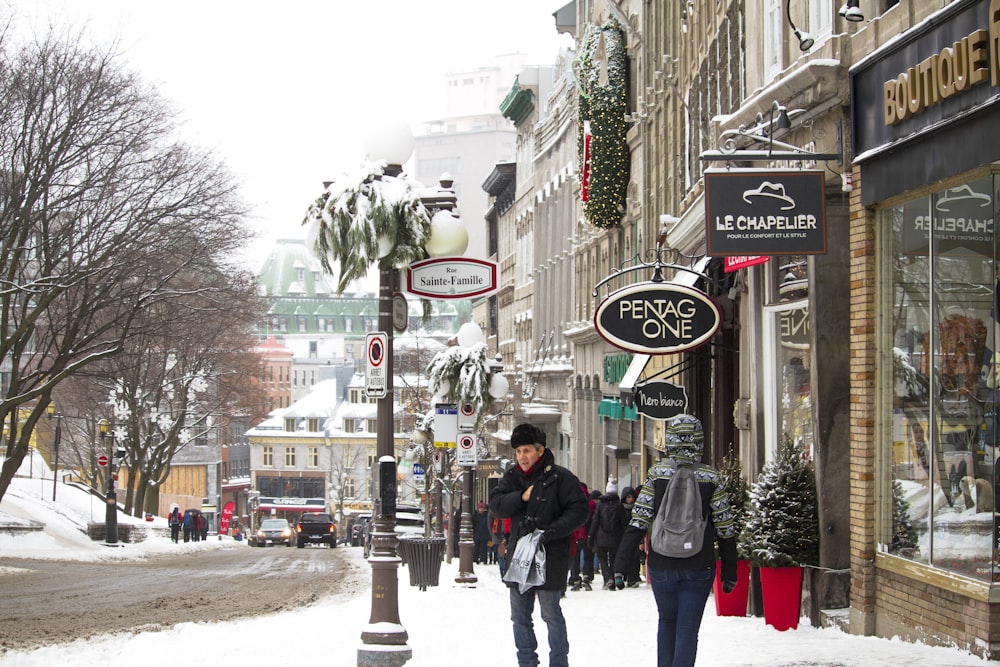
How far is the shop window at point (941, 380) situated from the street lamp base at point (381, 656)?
13.8ft

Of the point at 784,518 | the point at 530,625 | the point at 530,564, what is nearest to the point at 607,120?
the point at 784,518

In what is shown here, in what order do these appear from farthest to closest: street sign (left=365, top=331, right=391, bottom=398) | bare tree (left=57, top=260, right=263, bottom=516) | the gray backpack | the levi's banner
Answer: bare tree (left=57, top=260, right=263, bottom=516) < street sign (left=365, top=331, right=391, bottom=398) < the levi's banner < the gray backpack

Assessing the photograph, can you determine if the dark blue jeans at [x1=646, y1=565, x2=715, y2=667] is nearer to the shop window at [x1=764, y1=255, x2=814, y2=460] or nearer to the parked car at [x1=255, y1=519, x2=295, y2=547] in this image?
the shop window at [x1=764, y1=255, x2=814, y2=460]

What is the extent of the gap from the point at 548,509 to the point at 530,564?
0.38 m

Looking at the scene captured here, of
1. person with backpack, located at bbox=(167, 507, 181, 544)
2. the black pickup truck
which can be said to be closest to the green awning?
the black pickup truck

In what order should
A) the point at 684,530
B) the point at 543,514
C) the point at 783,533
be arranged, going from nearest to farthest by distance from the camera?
the point at 684,530
the point at 543,514
the point at 783,533

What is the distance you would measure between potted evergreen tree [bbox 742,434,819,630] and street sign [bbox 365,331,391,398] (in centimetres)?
360

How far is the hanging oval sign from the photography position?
663 inches

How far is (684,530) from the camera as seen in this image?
898cm

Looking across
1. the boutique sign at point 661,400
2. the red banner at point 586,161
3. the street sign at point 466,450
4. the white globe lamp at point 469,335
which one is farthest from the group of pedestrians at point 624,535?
the red banner at point 586,161

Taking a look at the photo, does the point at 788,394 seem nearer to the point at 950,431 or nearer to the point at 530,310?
the point at 950,431

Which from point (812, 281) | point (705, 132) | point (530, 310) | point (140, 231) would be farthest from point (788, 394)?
point (530, 310)

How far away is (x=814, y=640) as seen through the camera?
12.2 metres

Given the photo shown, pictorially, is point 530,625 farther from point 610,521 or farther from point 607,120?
point 607,120
